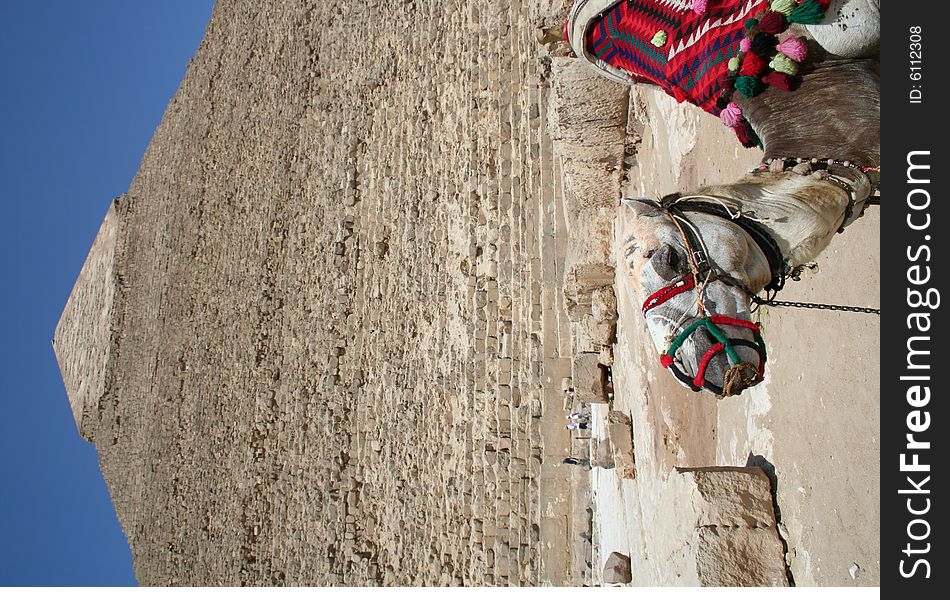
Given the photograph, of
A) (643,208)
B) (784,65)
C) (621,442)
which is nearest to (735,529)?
(621,442)

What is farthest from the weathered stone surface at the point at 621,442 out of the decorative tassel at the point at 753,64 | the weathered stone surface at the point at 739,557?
the decorative tassel at the point at 753,64

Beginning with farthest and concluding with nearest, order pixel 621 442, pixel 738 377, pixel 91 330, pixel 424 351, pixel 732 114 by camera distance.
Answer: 1. pixel 91 330
2. pixel 424 351
3. pixel 621 442
4. pixel 732 114
5. pixel 738 377

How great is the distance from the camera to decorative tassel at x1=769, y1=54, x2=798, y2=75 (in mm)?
2145

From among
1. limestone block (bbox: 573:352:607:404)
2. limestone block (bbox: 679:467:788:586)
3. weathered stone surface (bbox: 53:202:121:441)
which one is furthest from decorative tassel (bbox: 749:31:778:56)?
weathered stone surface (bbox: 53:202:121:441)

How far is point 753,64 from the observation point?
2.17 metres

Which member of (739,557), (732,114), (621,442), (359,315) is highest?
(732,114)

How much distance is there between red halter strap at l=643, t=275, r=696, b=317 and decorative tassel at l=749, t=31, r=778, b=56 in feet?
2.22

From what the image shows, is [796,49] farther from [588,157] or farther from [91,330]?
[91,330]

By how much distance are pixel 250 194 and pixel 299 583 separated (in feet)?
12.4

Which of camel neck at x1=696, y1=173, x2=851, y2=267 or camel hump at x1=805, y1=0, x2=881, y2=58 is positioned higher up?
camel hump at x1=805, y1=0, x2=881, y2=58

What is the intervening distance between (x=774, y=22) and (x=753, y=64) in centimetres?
11

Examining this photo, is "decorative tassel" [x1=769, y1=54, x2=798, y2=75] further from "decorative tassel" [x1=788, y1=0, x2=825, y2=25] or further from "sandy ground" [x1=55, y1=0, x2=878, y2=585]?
"sandy ground" [x1=55, y1=0, x2=878, y2=585]

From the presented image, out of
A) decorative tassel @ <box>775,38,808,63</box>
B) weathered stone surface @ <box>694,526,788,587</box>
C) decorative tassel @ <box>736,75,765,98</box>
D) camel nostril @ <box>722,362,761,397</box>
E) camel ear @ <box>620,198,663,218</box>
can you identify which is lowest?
weathered stone surface @ <box>694,526,788,587</box>

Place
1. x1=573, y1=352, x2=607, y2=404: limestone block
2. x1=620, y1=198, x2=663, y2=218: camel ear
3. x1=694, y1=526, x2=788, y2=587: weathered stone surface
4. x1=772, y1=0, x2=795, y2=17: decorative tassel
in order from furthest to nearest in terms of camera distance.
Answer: x1=573, y1=352, x2=607, y2=404: limestone block
x1=694, y1=526, x2=788, y2=587: weathered stone surface
x1=772, y1=0, x2=795, y2=17: decorative tassel
x1=620, y1=198, x2=663, y2=218: camel ear
